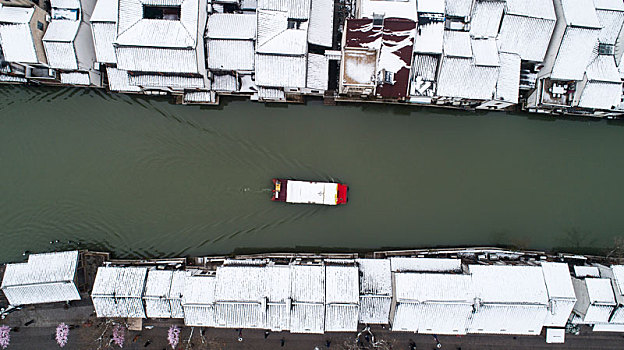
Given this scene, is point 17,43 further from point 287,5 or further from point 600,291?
point 600,291

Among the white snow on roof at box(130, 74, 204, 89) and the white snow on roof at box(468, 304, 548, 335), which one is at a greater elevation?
the white snow on roof at box(130, 74, 204, 89)

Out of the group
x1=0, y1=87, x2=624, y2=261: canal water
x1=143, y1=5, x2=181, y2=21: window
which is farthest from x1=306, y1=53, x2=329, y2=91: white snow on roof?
x1=143, y1=5, x2=181, y2=21: window

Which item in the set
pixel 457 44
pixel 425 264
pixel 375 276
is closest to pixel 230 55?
pixel 457 44

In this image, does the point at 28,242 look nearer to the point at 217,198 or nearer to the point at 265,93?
the point at 217,198

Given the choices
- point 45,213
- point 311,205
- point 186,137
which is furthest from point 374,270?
point 45,213

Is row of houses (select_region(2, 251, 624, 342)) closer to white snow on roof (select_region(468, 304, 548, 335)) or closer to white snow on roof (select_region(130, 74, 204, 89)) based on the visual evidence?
white snow on roof (select_region(468, 304, 548, 335))

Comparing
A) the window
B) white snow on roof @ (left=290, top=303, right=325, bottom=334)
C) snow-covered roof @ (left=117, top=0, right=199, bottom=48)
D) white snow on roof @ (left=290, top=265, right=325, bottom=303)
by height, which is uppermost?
the window

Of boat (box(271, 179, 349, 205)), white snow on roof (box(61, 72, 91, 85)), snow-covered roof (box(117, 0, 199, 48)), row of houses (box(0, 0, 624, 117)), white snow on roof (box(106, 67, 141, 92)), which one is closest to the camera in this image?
snow-covered roof (box(117, 0, 199, 48))

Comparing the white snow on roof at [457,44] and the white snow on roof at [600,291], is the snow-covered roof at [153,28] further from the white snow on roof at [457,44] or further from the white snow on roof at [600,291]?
the white snow on roof at [600,291]
